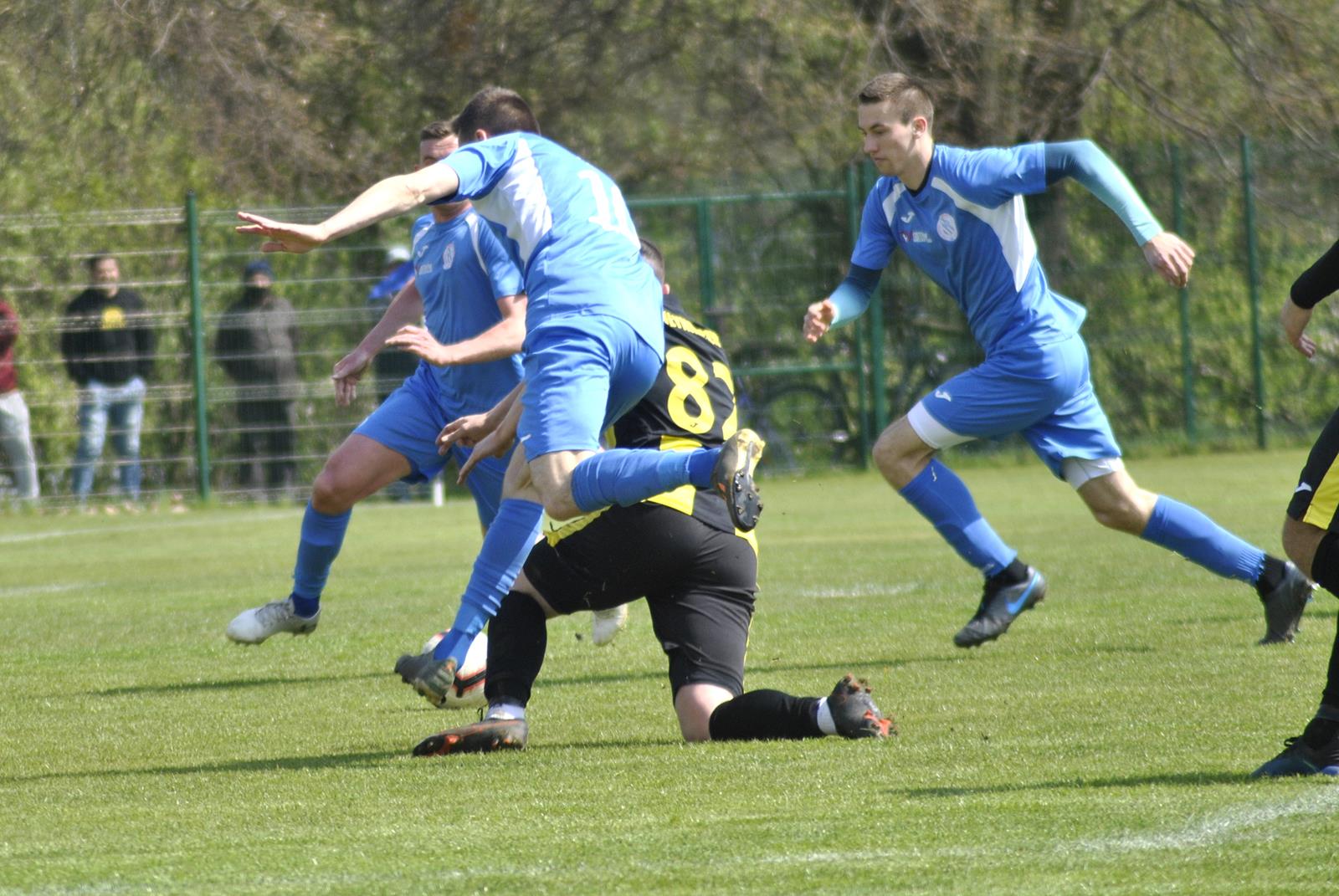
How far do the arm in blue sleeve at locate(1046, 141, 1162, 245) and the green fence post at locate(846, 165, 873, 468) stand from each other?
11.7 metres

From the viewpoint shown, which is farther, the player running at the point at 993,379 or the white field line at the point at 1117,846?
the player running at the point at 993,379

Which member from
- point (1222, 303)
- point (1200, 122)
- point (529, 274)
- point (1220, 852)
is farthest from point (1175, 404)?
point (1220, 852)

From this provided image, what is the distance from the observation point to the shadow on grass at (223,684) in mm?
7152

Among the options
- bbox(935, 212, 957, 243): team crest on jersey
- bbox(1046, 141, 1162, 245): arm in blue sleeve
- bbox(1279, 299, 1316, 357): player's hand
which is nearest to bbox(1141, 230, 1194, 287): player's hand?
bbox(1046, 141, 1162, 245): arm in blue sleeve

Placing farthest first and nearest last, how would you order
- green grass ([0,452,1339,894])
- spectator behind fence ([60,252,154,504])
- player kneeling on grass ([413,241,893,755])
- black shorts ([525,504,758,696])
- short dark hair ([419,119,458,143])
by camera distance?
spectator behind fence ([60,252,154,504]) → short dark hair ([419,119,458,143]) → black shorts ([525,504,758,696]) → player kneeling on grass ([413,241,893,755]) → green grass ([0,452,1339,894])

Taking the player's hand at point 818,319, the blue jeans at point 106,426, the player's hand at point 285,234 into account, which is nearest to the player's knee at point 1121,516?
the player's hand at point 818,319

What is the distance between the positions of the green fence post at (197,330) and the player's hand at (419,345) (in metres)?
12.4

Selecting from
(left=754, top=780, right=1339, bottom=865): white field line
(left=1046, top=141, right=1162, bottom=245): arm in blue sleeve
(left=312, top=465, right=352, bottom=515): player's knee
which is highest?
(left=1046, top=141, right=1162, bottom=245): arm in blue sleeve

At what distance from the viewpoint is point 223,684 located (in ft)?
23.9

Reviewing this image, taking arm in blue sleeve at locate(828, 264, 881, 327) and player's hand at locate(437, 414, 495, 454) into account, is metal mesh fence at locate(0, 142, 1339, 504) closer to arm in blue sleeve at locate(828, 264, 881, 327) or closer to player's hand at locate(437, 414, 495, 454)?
arm in blue sleeve at locate(828, 264, 881, 327)

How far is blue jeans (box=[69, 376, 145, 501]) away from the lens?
17828 mm

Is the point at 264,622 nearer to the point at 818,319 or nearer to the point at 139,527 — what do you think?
the point at 818,319

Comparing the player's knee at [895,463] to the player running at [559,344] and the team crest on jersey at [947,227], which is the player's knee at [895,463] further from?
the player running at [559,344]

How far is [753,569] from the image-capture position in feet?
19.1
